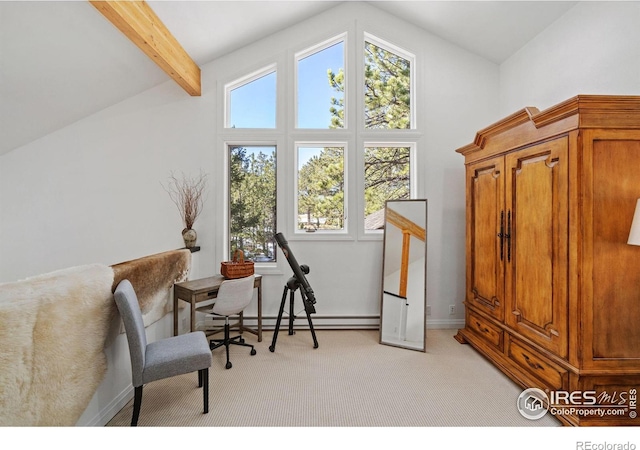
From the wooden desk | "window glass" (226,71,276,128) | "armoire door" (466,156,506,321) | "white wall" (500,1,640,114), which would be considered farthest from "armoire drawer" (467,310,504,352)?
"window glass" (226,71,276,128)

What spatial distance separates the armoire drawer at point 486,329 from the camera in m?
2.55

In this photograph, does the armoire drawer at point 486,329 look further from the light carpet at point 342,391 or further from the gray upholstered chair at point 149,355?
the gray upholstered chair at point 149,355

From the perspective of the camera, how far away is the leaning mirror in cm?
305

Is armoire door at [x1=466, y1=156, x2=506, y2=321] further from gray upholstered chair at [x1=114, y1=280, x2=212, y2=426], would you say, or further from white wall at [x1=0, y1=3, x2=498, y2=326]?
gray upholstered chair at [x1=114, y1=280, x2=212, y2=426]

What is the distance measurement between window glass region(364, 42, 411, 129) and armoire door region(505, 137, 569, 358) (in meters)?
1.58

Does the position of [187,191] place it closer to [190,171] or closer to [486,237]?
[190,171]

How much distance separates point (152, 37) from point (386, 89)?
2532mm

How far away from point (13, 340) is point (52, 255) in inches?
110

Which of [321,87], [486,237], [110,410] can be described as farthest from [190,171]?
[486,237]

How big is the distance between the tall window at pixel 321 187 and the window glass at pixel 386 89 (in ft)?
2.09

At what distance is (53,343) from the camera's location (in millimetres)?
1465

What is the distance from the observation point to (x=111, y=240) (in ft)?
11.4
